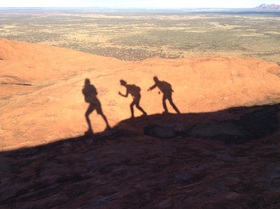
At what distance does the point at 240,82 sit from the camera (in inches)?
633

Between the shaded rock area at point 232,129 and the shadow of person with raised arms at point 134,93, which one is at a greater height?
the shadow of person with raised arms at point 134,93

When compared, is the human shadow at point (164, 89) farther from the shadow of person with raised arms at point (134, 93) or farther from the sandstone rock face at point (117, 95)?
the shadow of person with raised arms at point (134, 93)

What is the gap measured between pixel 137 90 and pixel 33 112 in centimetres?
467

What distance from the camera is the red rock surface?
249 inches

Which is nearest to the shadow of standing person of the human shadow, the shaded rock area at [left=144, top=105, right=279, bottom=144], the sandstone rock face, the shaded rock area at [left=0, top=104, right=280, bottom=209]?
the sandstone rock face

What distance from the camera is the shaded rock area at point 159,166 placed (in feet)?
19.6

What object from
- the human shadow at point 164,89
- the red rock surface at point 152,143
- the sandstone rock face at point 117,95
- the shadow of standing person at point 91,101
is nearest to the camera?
the red rock surface at point 152,143

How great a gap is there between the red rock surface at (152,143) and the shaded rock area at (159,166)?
0.10ft

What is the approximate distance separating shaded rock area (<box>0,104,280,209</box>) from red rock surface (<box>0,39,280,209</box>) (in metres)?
0.03

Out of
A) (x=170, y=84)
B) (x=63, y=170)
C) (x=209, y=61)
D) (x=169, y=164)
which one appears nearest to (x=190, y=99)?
(x=170, y=84)

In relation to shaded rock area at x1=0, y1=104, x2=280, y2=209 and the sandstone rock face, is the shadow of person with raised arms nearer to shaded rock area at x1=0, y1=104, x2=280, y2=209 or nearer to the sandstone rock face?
the sandstone rock face

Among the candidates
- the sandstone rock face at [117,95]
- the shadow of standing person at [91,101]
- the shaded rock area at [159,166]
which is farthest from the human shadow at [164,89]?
the shadow of standing person at [91,101]

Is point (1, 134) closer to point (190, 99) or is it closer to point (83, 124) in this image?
point (83, 124)

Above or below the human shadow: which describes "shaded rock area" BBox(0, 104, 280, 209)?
below
